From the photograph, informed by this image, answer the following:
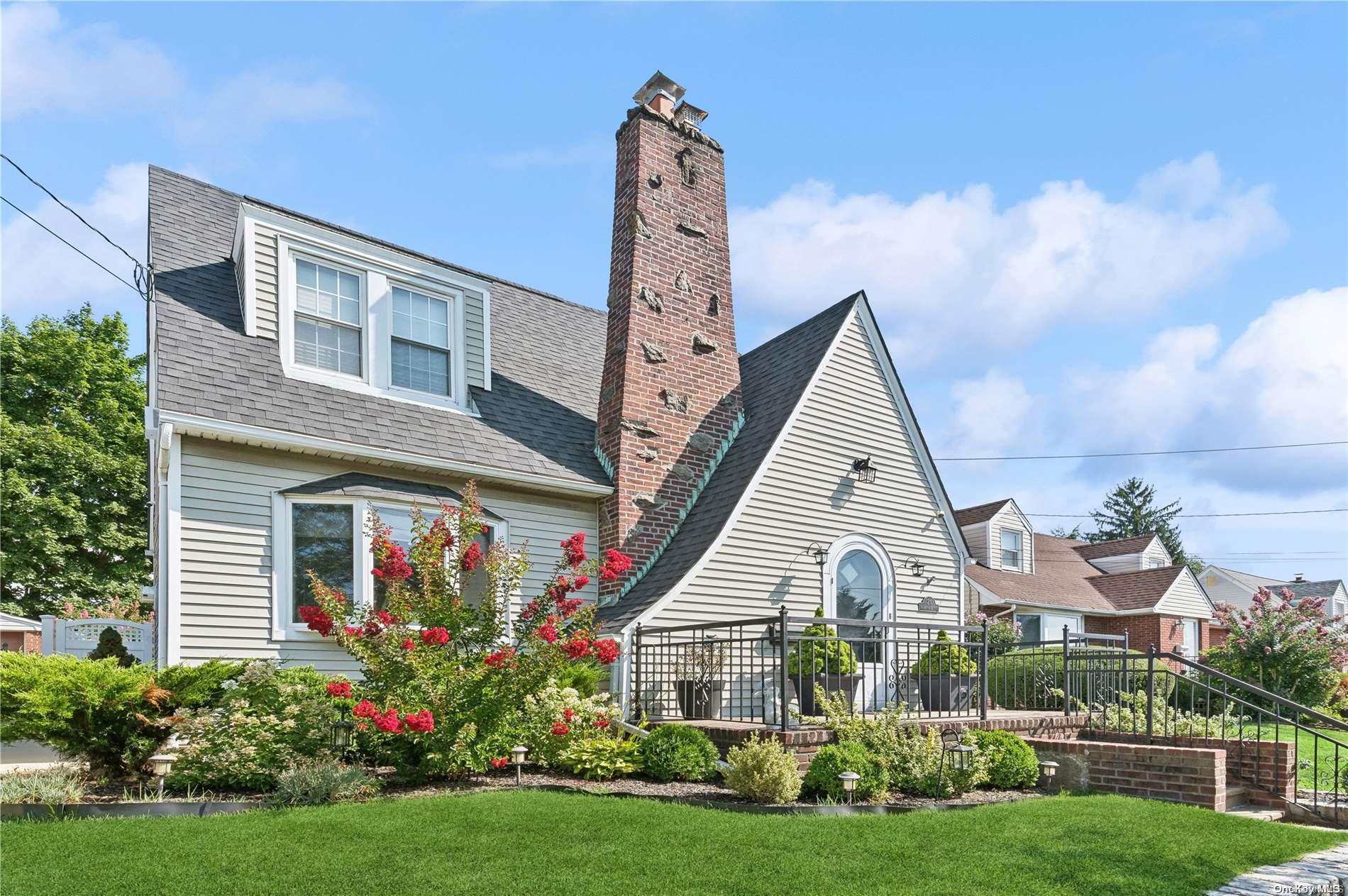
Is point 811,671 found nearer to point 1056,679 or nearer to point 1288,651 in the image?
point 1056,679

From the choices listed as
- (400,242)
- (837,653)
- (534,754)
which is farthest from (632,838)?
(400,242)

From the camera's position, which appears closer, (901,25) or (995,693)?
(901,25)

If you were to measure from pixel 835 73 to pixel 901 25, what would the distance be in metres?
1.03

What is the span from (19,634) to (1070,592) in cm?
3065

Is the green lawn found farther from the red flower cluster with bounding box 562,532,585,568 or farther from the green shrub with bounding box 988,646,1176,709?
the green shrub with bounding box 988,646,1176,709

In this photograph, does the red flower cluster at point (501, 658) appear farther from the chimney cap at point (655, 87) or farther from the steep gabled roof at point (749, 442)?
the chimney cap at point (655, 87)

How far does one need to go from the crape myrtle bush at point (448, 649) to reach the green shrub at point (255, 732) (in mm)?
380

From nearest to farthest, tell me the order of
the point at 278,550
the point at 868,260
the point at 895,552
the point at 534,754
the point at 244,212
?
the point at 534,754
the point at 278,550
the point at 244,212
the point at 895,552
the point at 868,260

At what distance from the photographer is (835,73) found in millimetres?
10617

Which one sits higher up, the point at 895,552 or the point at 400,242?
the point at 400,242

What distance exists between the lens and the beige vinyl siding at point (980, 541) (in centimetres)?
2897

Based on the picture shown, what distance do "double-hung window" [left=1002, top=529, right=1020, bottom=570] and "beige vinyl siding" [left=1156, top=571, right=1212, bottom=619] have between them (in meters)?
4.45

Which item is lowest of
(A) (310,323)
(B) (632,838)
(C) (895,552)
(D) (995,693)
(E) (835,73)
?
(D) (995,693)

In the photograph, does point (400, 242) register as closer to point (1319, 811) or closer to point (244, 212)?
point (244, 212)
